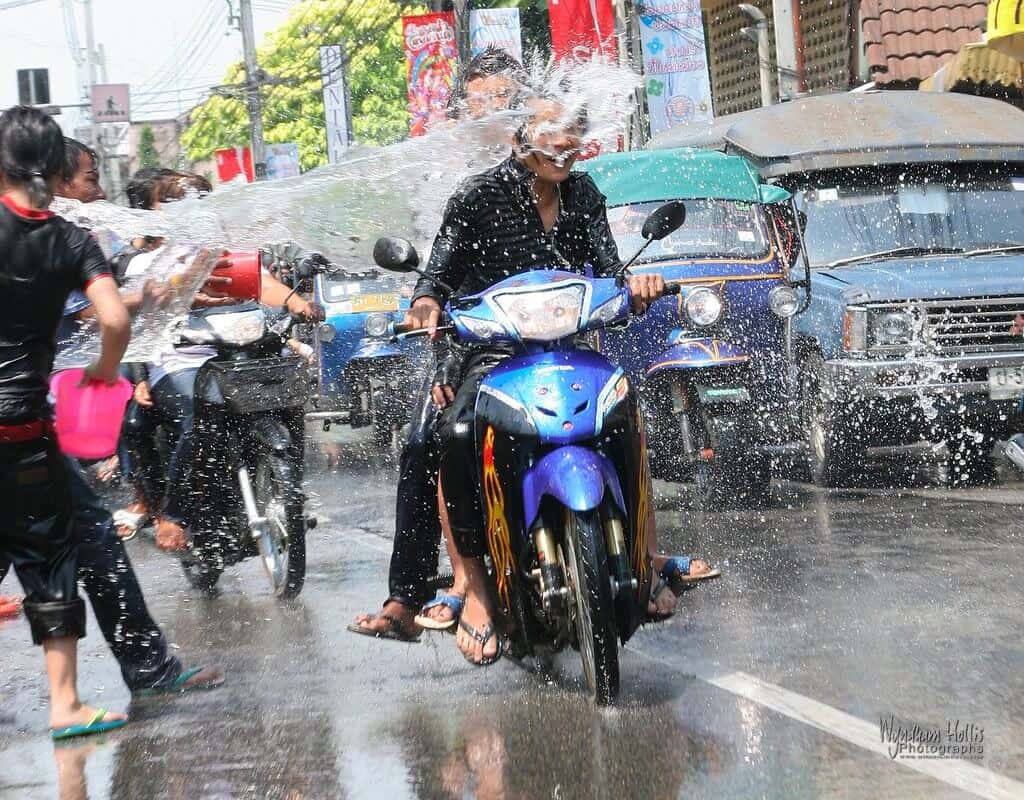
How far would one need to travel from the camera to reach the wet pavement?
4.27 m

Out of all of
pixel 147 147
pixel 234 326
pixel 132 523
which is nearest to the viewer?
pixel 234 326

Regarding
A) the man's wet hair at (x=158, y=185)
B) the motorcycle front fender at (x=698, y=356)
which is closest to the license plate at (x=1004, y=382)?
the motorcycle front fender at (x=698, y=356)

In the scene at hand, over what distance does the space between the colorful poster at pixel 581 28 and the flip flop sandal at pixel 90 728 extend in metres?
18.1

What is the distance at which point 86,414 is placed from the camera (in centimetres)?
502

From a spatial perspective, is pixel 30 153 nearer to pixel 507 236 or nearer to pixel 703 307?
pixel 507 236

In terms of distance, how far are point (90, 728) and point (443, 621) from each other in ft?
3.79

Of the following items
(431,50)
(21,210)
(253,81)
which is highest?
(253,81)

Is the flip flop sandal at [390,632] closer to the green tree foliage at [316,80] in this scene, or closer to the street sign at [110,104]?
the street sign at [110,104]

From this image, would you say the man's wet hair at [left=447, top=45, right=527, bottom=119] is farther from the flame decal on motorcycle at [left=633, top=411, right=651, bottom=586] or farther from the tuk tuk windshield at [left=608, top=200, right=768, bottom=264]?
the tuk tuk windshield at [left=608, top=200, right=768, bottom=264]

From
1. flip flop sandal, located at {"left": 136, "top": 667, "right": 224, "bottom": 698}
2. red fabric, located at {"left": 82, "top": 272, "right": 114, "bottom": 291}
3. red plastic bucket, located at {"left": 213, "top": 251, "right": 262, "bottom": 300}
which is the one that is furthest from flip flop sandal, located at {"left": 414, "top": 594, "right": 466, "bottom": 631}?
red plastic bucket, located at {"left": 213, "top": 251, "right": 262, "bottom": 300}

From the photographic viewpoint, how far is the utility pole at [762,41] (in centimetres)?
2486

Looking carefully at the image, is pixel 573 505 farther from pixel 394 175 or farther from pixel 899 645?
pixel 394 175

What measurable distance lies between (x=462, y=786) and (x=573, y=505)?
879mm

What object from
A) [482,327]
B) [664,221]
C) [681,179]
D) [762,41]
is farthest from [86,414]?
[762,41]
